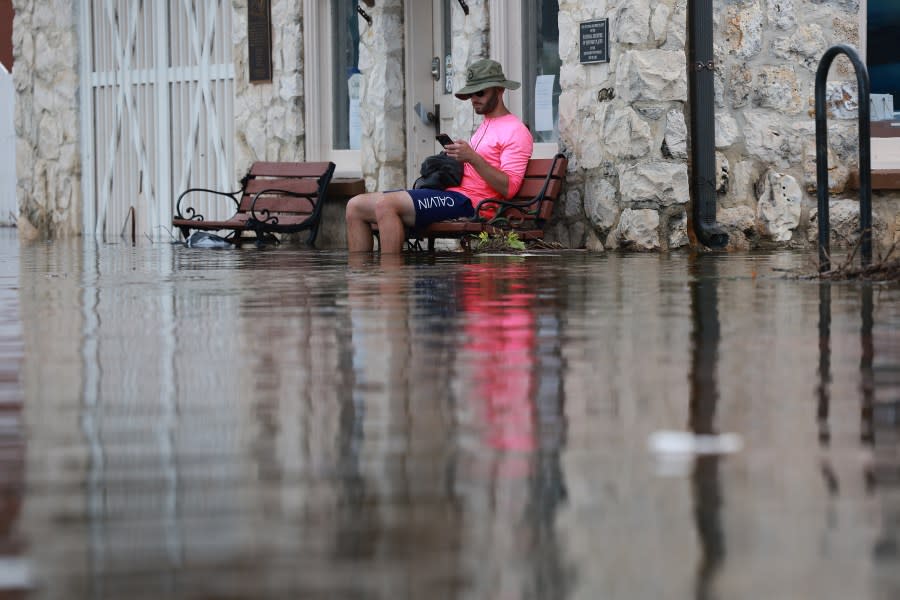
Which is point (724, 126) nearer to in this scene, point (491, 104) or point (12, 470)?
point (491, 104)

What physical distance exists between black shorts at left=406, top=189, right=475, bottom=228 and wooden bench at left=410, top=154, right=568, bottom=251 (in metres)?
0.05

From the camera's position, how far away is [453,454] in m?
2.39

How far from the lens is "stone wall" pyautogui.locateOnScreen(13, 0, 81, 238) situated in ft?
52.3

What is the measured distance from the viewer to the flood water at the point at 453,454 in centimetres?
164

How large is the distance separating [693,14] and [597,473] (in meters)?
8.36

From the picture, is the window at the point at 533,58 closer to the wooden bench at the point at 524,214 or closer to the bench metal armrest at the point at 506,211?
the wooden bench at the point at 524,214

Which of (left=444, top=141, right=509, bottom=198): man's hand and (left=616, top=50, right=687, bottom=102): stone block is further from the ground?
(left=616, top=50, right=687, bottom=102): stone block

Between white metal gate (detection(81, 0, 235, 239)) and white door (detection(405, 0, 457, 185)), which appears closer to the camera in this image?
white door (detection(405, 0, 457, 185))

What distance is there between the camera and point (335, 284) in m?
6.86

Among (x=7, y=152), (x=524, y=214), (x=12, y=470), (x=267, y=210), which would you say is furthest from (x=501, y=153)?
(x=7, y=152)

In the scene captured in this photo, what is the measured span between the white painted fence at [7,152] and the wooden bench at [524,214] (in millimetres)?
15766

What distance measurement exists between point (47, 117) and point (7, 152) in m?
9.32

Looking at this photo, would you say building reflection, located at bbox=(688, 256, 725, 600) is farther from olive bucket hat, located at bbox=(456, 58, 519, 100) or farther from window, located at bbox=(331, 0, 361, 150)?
window, located at bbox=(331, 0, 361, 150)

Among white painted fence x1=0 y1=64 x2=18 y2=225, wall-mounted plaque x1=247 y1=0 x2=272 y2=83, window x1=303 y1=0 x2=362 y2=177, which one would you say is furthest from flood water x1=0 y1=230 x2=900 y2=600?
white painted fence x1=0 y1=64 x2=18 y2=225
